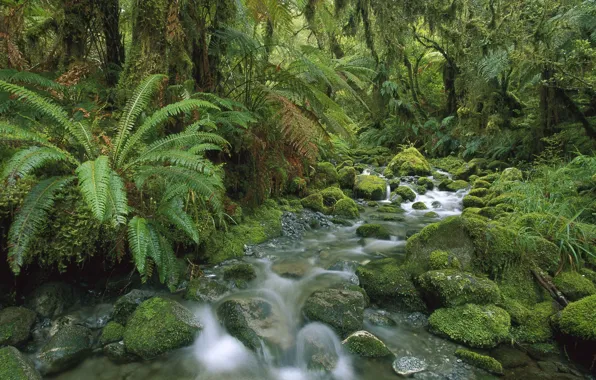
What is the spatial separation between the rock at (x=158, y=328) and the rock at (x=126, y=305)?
5.8 inches

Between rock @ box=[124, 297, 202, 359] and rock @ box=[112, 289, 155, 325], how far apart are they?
0.15 meters

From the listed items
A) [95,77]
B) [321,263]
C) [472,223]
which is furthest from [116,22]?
[472,223]

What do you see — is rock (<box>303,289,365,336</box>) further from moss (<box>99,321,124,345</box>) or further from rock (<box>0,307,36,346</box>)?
rock (<box>0,307,36,346</box>)

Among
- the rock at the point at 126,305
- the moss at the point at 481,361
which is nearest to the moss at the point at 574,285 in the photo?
the moss at the point at 481,361

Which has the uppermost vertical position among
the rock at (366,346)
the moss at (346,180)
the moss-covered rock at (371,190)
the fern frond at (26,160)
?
the fern frond at (26,160)

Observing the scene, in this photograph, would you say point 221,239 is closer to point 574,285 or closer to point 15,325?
point 15,325

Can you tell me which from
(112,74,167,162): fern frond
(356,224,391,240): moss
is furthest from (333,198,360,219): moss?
(112,74,167,162): fern frond

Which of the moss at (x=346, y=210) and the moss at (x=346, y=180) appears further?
the moss at (x=346, y=180)

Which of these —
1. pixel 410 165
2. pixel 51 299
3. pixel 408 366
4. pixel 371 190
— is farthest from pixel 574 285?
pixel 410 165

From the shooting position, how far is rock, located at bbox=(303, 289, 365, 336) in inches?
118

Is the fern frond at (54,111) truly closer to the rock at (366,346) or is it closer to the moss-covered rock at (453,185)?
the rock at (366,346)

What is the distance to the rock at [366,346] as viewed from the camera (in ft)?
9.11

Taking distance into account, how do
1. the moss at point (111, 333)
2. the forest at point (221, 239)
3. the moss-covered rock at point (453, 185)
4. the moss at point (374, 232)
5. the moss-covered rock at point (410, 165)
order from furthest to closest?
the moss-covered rock at point (410, 165)
the moss-covered rock at point (453, 185)
the moss at point (374, 232)
the moss at point (111, 333)
the forest at point (221, 239)

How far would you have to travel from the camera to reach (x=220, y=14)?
440cm
